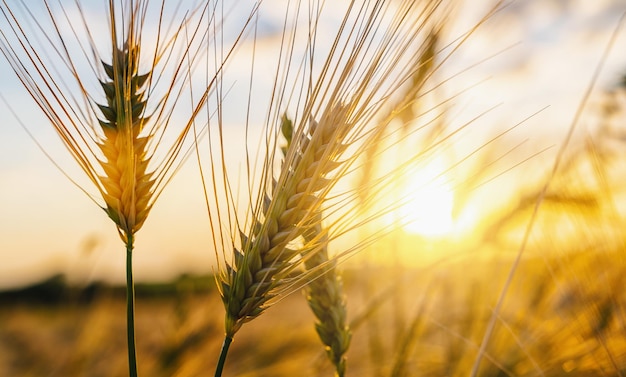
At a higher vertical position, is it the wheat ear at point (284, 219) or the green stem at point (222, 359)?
the wheat ear at point (284, 219)

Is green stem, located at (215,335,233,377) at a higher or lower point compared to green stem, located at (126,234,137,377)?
lower

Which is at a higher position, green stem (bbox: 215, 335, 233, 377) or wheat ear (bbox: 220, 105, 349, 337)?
wheat ear (bbox: 220, 105, 349, 337)

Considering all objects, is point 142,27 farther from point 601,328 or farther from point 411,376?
point 601,328

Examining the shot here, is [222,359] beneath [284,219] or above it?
beneath

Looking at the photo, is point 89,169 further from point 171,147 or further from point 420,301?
point 420,301

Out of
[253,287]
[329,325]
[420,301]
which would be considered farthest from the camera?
[420,301]

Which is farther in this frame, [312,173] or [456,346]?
[456,346]

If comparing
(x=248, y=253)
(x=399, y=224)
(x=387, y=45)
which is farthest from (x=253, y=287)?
(x=387, y=45)

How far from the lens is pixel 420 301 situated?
1.03 m

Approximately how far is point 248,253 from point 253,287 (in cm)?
3

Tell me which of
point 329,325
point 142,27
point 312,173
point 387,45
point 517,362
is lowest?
point 517,362

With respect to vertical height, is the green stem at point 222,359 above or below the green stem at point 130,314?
below

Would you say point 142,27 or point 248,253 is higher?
point 142,27

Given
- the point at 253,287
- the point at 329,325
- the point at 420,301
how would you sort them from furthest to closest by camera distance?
the point at 420,301 < the point at 329,325 < the point at 253,287
